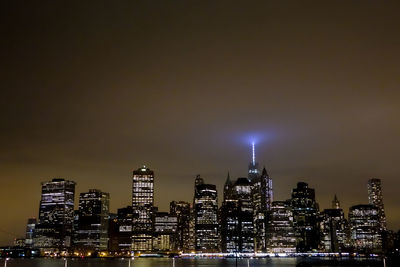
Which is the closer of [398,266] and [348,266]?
[398,266]

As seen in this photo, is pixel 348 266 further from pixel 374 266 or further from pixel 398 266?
pixel 398 266

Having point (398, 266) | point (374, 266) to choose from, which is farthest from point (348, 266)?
point (398, 266)

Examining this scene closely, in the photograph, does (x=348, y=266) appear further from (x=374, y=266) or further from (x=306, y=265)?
(x=306, y=265)

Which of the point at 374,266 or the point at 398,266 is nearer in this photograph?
the point at 398,266

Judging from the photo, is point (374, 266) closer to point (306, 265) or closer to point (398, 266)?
point (398, 266)

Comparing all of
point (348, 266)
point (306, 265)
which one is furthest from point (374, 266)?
point (306, 265)
